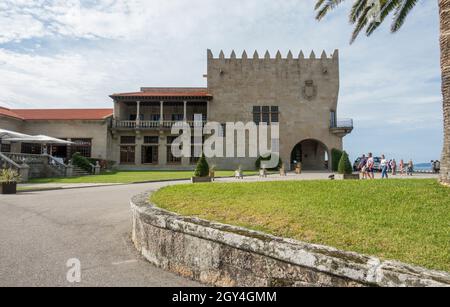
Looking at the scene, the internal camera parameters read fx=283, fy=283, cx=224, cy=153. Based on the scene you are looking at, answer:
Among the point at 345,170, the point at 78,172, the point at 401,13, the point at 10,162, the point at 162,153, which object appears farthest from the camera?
the point at 162,153

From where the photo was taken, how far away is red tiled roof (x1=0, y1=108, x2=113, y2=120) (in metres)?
35.2

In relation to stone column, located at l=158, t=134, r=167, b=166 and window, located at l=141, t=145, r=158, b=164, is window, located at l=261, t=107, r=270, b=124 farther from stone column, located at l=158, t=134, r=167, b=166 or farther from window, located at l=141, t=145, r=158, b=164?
window, located at l=141, t=145, r=158, b=164

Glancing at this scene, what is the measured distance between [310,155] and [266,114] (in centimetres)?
923

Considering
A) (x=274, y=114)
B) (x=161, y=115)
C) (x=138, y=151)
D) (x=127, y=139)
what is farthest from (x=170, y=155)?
(x=274, y=114)

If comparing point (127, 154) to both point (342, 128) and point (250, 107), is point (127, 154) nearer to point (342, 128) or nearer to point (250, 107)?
point (250, 107)

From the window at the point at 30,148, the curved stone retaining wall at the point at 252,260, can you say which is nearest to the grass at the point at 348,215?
the curved stone retaining wall at the point at 252,260

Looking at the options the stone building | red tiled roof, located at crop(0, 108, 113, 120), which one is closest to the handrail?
red tiled roof, located at crop(0, 108, 113, 120)

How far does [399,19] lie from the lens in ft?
37.1

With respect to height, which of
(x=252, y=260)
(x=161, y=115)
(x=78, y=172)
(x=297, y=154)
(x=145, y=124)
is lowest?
(x=252, y=260)

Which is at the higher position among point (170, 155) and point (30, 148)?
Answer: point (30, 148)

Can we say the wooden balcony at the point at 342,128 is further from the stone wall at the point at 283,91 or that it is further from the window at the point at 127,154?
the window at the point at 127,154

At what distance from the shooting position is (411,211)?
479cm

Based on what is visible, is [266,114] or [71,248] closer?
[71,248]

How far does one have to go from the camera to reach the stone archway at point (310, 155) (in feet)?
131
